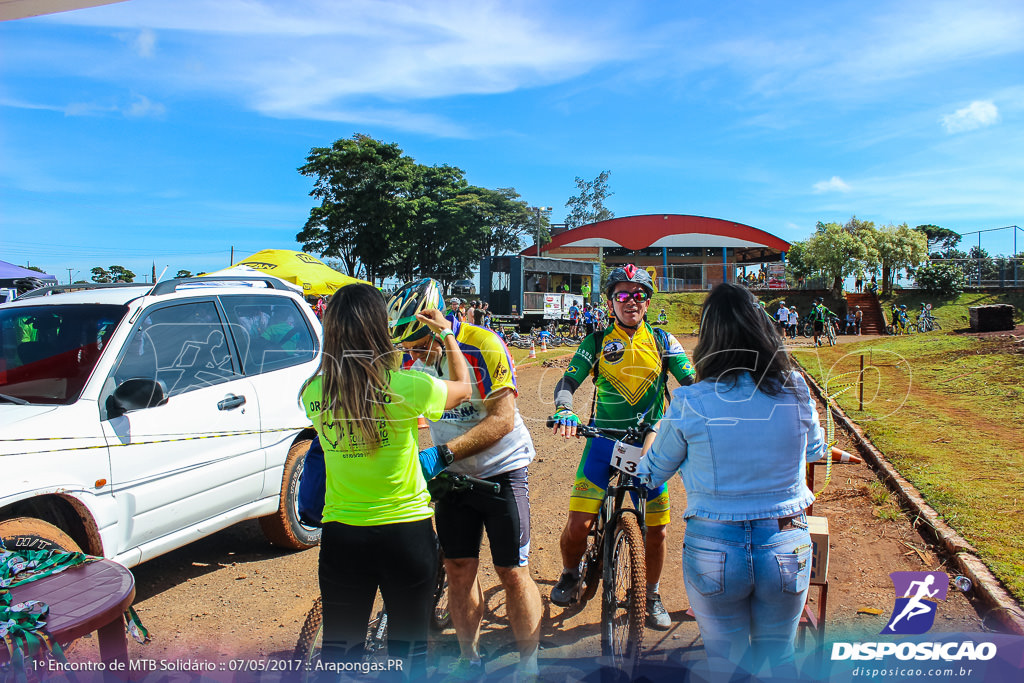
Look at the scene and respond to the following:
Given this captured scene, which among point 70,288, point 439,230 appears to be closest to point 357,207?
point 439,230

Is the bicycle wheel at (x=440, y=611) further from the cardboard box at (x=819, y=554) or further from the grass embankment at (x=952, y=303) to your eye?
the grass embankment at (x=952, y=303)

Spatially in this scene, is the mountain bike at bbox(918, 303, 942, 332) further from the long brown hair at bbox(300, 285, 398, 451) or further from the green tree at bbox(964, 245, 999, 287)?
the long brown hair at bbox(300, 285, 398, 451)

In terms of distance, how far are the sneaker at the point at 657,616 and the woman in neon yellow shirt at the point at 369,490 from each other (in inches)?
70.6

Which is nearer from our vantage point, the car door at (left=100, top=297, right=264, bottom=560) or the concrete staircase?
the car door at (left=100, top=297, right=264, bottom=560)

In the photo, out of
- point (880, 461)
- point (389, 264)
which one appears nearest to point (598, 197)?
point (389, 264)

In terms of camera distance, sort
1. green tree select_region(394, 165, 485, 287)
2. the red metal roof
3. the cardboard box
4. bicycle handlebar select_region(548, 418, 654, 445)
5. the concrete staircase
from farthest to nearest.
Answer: green tree select_region(394, 165, 485, 287) → the red metal roof → the concrete staircase → bicycle handlebar select_region(548, 418, 654, 445) → the cardboard box

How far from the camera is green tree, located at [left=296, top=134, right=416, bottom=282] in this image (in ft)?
97.0

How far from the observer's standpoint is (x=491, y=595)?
4125mm

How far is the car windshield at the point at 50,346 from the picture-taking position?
11.8ft

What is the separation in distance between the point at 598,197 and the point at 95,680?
4418 cm

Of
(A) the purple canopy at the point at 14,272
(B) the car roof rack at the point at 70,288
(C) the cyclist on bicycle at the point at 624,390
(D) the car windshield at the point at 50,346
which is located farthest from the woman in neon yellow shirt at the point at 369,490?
(A) the purple canopy at the point at 14,272

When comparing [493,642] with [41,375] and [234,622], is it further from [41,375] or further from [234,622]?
[41,375]

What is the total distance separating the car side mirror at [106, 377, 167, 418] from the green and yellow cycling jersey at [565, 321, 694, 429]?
240 cm

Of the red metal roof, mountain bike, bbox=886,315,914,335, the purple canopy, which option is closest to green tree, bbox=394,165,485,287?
the red metal roof
